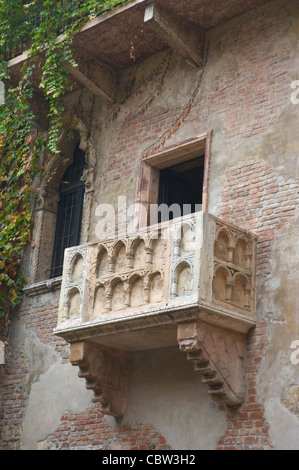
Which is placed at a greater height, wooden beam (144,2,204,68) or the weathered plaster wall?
wooden beam (144,2,204,68)

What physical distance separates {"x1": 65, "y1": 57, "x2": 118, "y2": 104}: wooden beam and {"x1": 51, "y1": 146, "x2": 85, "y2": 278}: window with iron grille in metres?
1.13

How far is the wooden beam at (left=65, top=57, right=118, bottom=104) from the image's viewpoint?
1142cm

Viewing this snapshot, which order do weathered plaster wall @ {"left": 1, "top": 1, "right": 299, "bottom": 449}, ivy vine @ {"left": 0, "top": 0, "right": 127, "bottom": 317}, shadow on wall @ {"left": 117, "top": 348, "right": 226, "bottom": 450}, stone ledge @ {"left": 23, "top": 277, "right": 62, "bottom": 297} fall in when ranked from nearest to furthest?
weathered plaster wall @ {"left": 1, "top": 1, "right": 299, "bottom": 449} < shadow on wall @ {"left": 117, "top": 348, "right": 226, "bottom": 450} < stone ledge @ {"left": 23, "top": 277, "right": 62, "bottom": 297} < ivy vine @ {"left": 0, "top": 0, "right": 127, "bottom": 317}

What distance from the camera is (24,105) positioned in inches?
469

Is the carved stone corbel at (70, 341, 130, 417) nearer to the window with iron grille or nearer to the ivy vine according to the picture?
the window with iron grille

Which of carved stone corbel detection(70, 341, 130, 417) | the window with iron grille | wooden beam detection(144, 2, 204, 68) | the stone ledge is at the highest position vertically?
wooden beam detection(144, 2, 204, 68)

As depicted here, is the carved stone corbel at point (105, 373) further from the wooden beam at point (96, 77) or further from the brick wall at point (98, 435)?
the wooden beam at point (96, 77)

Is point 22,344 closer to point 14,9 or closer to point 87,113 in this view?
point 87,113

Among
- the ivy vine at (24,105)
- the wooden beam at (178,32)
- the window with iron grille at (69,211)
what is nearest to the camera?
the wooden beam at (178,32)

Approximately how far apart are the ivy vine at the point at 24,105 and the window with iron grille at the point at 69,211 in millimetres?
438

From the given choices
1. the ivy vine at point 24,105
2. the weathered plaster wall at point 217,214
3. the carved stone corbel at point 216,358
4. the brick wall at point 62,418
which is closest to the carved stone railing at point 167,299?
the carved stone corbel at point 216,358

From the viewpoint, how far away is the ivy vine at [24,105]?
1133 centimetres

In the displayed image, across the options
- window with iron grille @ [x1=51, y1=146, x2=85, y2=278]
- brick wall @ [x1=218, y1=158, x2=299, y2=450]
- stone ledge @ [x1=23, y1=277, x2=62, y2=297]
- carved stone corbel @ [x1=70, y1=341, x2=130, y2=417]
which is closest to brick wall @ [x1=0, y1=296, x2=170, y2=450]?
stone ledge @ [x1=23, y1=277, x2=62, y2=297]
